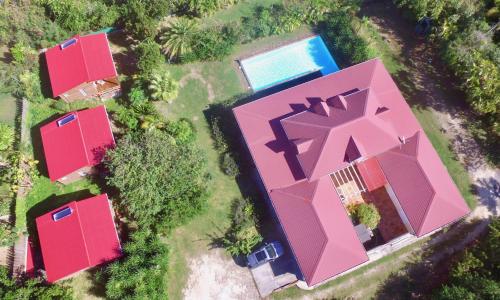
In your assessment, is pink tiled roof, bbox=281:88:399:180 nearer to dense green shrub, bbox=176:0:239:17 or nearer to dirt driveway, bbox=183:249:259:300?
dirt driveway, bbox=183:249:259:300

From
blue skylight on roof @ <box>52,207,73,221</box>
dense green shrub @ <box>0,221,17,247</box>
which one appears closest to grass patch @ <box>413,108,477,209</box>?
blue skylight on roof @ <box>52,207,73,221</box>

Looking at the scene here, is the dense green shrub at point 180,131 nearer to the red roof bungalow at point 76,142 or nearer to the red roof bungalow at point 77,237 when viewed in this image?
the red roof bungalow at point 76,142

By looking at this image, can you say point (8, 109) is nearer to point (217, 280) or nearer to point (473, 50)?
point (217, 280)

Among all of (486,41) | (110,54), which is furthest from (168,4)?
(486,41)

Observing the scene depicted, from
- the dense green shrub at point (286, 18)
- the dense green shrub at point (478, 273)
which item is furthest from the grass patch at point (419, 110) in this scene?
the dense green shrub at point (478, 273)

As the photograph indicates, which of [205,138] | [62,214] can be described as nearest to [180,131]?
[205,138]

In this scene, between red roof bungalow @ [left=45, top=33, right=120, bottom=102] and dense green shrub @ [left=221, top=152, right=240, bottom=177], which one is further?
red roof bungalow @ [left=45, top=33, right=120, bottom=102]
